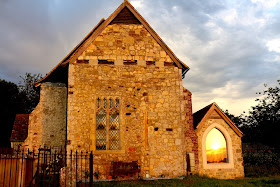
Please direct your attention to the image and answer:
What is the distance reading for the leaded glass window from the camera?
36.1 ft

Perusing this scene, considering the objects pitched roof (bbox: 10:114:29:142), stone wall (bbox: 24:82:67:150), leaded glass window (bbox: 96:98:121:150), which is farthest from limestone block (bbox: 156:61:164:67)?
pitched roof (bbox: 10:114:29:142)

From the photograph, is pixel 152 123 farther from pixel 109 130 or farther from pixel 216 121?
pixel 216 121

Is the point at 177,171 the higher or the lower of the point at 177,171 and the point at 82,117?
the lower

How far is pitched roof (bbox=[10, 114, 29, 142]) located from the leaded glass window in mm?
6961

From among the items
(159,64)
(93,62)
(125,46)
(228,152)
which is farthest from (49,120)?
(228,152)

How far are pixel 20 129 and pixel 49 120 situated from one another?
3.71 m

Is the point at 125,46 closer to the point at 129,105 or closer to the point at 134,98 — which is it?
the point at 134,98

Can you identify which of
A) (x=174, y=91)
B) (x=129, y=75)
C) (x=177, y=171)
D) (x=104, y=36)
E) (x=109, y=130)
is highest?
(x=104, y=36)

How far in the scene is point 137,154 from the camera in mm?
11039

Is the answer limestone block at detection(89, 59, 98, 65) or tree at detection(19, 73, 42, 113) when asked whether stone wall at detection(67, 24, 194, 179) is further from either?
tree at detection(19, 73, 42, 113)

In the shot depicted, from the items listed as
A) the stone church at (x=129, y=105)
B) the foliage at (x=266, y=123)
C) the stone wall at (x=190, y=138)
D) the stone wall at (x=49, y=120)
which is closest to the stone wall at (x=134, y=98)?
the stone church at (x=129, y=105)

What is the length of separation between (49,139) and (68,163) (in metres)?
3.56

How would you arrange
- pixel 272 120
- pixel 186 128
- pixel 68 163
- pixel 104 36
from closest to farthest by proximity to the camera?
pixel 68 163 < pixel 104 36 < pixel 186 128 < pixel 272 120

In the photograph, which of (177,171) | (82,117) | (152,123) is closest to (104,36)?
(82,117)
